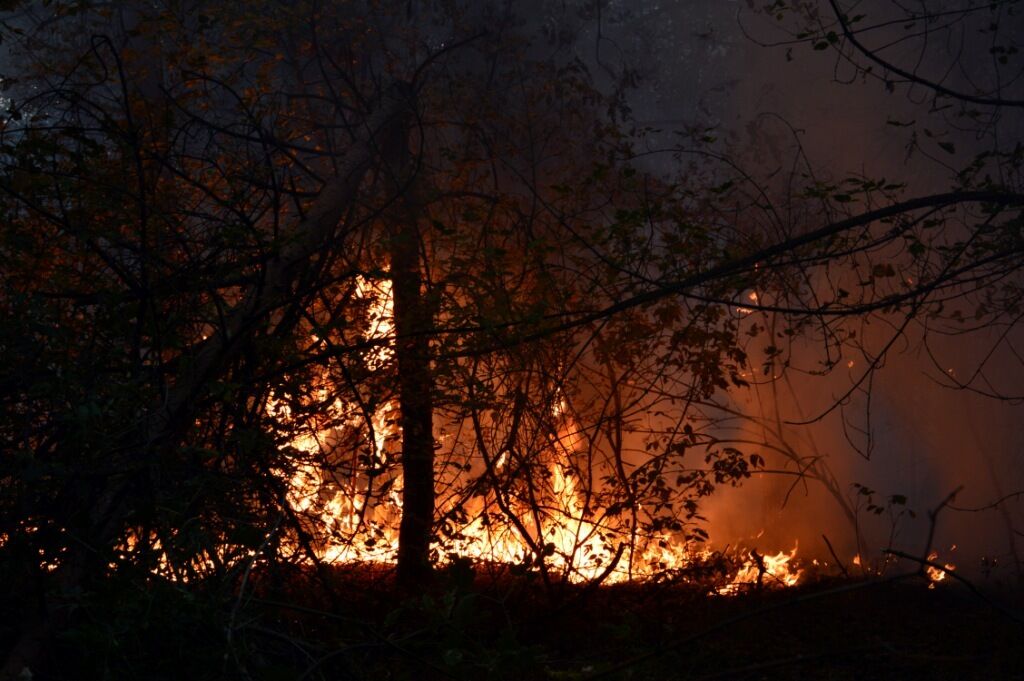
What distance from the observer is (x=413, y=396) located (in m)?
7.26

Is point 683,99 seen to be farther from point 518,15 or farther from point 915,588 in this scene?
point 915,588

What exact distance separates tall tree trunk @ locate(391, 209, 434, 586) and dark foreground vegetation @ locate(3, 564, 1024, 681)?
→ 0.44 m

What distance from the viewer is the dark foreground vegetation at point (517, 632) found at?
3.02 metres

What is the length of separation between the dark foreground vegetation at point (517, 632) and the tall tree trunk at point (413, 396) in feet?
1.44

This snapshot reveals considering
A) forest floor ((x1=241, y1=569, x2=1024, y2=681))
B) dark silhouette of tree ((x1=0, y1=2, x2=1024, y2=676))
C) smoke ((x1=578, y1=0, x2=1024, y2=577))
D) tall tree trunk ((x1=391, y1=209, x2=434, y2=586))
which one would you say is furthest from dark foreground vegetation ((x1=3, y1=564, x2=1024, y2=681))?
smoke ((x1=578, y1=0, x2=1024, y2=577))

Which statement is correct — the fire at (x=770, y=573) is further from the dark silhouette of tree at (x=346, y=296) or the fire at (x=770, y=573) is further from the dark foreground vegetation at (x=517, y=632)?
the dark silhouette of tree at (x=346, y=296)

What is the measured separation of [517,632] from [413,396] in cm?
321

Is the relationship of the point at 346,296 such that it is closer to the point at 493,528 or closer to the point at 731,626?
the point at 493,528

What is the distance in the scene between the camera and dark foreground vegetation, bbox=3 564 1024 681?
9.91ft

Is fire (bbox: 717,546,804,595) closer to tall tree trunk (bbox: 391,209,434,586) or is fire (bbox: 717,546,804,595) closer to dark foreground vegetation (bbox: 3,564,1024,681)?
dark foreground vegetation (bbox: 3,564,1024,681)

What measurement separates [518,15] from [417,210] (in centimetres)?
380

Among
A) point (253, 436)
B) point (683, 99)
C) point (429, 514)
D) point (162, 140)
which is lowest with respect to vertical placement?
point (253, 436)

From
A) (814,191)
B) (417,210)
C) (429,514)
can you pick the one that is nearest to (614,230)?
(814,191)

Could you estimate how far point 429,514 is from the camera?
8.74m
